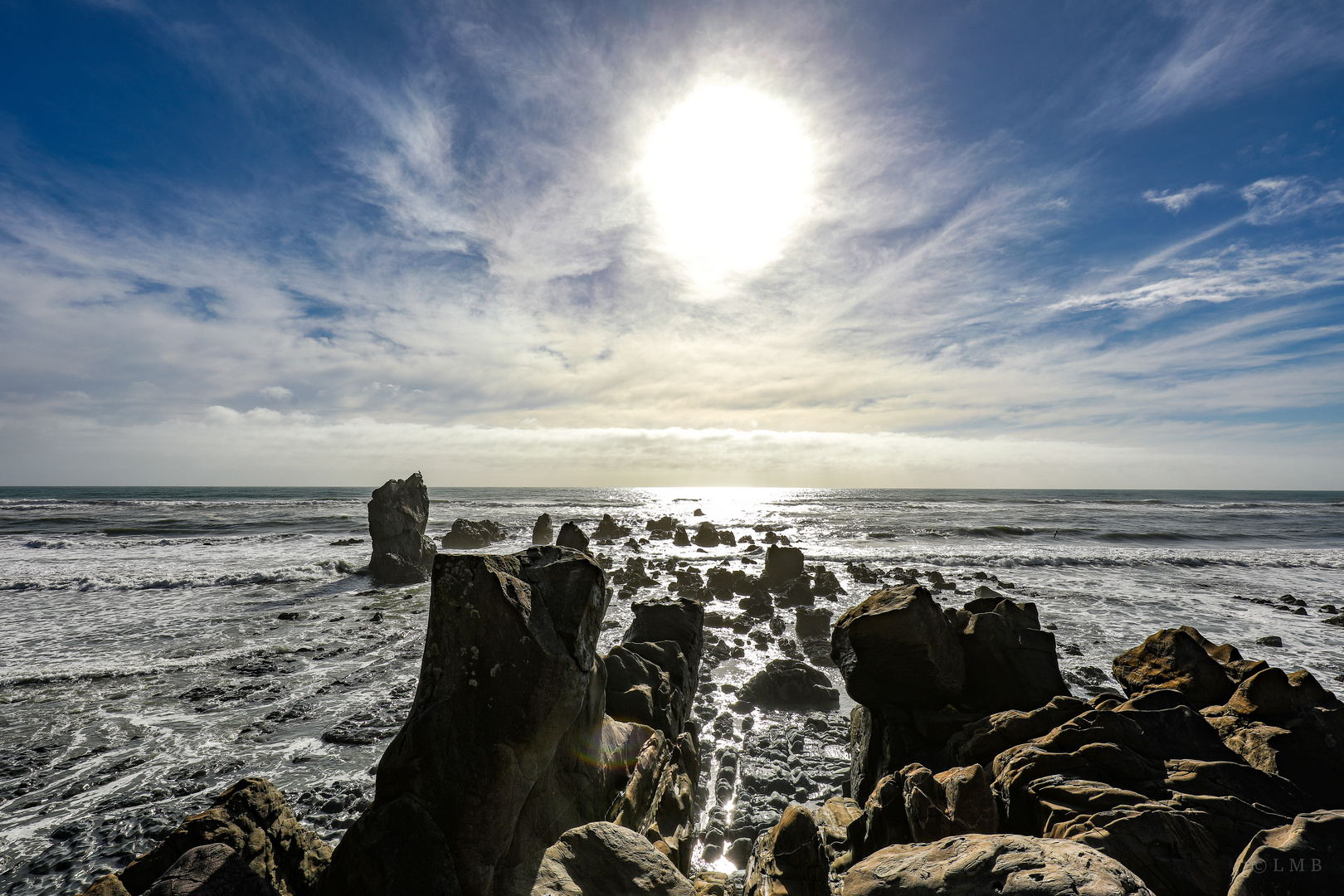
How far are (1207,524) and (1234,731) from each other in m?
66.1

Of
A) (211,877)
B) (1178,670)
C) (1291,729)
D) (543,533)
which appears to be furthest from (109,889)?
(543,533)

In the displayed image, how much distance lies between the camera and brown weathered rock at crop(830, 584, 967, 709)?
790 centimetres

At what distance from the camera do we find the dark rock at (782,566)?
2370 centimetres

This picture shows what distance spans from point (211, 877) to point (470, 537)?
124ft

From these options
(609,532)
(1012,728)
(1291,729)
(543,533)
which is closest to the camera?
(1291,729)

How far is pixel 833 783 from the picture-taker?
8383mm

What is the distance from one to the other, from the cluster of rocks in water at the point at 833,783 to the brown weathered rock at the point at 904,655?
1.3 inches

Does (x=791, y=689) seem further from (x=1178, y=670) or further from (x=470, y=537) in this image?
(x=470, y=537)

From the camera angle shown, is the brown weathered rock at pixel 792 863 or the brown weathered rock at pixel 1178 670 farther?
the brown weathered rock at pixel 1178 670

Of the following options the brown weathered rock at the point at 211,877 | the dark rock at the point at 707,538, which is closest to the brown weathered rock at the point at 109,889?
the brown weathered rock at the point at 211,877

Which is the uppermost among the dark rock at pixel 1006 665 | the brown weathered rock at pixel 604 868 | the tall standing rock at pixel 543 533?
the dark rock at pixel 1006 665

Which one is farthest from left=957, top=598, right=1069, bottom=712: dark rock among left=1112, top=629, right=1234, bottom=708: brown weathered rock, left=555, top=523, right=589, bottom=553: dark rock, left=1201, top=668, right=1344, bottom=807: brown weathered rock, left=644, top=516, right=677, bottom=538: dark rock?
left=644, top=516, right=677, bottom=538: dark rock

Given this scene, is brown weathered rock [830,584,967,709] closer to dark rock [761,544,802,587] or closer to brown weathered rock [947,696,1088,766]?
brown weathered rock [947,696,1088,766]

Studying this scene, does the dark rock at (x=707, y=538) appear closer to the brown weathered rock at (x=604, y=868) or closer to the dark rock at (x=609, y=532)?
the dark rock at (x=609, y=532)
